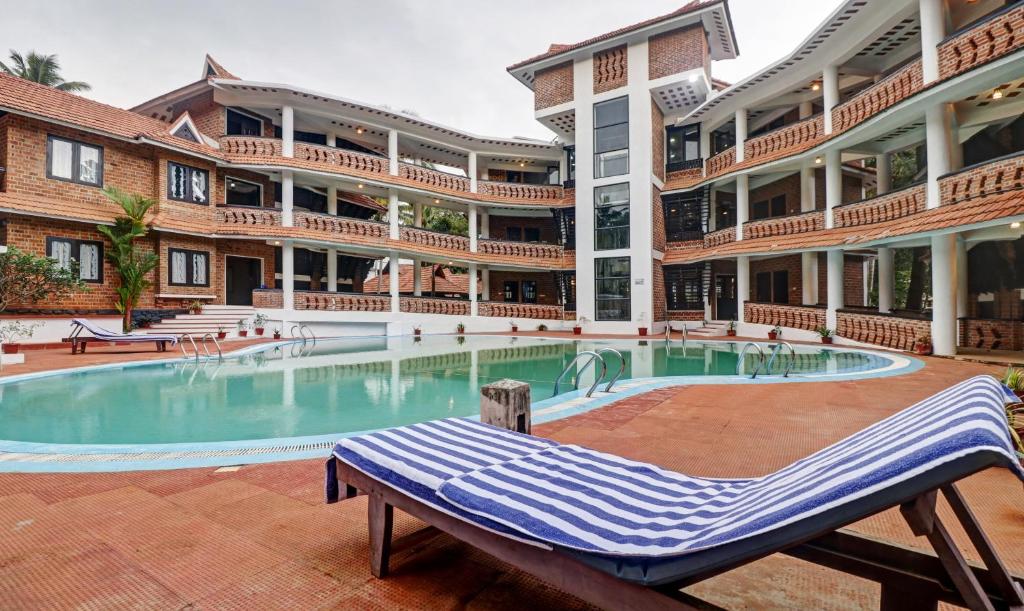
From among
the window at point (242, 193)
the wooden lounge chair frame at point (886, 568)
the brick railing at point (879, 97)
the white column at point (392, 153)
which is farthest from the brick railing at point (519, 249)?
the wooden lounge chair frame at point (886, 568)

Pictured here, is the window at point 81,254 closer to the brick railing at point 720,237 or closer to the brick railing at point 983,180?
the brick railing at point 720,237

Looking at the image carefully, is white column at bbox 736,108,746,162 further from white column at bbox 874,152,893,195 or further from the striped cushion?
the striped cushion

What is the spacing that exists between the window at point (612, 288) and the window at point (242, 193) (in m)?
15.6

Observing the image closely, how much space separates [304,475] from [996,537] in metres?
4.27

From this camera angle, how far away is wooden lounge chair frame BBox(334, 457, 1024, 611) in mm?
1240

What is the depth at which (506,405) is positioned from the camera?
125 inches

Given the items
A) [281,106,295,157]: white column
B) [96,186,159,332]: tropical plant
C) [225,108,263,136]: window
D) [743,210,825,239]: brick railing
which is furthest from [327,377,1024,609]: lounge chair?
[225,108,263,136]: window

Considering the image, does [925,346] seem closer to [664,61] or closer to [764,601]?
[764,601]

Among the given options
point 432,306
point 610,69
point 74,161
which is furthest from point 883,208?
point 74,161

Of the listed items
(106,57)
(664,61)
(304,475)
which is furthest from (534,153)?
(106,57)

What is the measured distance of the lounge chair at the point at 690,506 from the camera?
120 cm

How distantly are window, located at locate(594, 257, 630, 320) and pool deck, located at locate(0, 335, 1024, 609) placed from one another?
1740 centimetres

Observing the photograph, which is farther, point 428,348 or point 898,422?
point 428,348

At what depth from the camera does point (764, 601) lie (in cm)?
192
